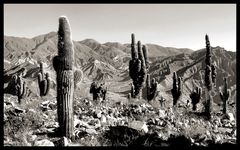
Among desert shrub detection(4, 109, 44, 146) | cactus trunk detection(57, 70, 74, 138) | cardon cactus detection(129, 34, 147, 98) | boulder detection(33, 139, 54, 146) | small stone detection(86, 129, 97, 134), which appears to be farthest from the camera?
cardon cactus detection(129, 34, 147, 98)

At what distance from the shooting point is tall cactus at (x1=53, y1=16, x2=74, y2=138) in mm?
11633

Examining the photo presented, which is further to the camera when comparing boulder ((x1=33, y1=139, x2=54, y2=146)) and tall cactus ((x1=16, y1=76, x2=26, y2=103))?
tall cactus ((x1=16, y1=76, x2=26, y2=103))

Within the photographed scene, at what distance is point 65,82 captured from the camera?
11773mm

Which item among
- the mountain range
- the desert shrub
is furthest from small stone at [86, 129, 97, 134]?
the mountain range

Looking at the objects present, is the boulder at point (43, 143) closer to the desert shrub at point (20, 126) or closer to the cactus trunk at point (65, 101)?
the desert shrub at point (20, 126)

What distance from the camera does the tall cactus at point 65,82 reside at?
38.2 ft

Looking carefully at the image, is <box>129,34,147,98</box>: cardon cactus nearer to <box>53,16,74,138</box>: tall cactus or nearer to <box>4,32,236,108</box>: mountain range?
<box>53,16,74,138</box>: tall cactus

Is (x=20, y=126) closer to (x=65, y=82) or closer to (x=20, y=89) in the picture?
(x=65, y=82)

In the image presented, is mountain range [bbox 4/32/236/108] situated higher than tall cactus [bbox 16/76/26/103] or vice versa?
mountain range [bbox 4/32/236/108]

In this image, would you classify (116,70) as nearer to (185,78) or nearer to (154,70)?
(154,70)

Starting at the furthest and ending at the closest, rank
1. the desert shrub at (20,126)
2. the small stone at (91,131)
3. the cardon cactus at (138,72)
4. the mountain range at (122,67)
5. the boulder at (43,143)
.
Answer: the mountain range at (122,67) < the cardon cactus at (138,72) < the small stone at (91,131) < the desert shrub at (20,126) < the boulder at (43,143)

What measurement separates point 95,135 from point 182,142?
2.85 meters

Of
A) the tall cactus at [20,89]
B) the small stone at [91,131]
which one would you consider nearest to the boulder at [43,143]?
the small stone at [91,131]

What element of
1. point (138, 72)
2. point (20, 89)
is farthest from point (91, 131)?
point (20, 89)
